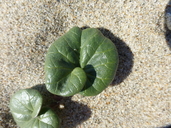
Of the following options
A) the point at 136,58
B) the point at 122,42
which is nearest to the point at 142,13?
the point at 122,42

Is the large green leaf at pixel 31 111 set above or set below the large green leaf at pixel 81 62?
below

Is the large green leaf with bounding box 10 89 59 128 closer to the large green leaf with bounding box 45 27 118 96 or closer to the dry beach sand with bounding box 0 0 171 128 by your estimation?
the dry beach sand with bounding box 0 0 171 128

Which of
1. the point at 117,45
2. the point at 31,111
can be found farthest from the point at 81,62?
the point at 31,111

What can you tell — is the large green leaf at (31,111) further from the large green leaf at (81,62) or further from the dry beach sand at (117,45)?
the large green leaf at (81,62)

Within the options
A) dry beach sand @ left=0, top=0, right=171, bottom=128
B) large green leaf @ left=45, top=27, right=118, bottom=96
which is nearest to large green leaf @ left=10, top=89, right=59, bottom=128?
dry beach sand @ left=0, top=0, right=171, bottom=128

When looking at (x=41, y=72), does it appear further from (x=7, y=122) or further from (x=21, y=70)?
(x=7, y=122)

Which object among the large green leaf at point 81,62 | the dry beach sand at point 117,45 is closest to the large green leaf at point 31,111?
the dry beach sand at point 117,45
